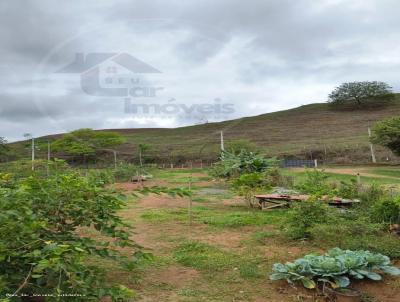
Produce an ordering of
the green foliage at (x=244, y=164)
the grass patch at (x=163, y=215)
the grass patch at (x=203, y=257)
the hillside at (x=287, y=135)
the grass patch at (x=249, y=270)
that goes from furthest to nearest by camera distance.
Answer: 1. the hillside at (x=287, y=135)
2. the green foliage at (x=244, y=164)
3. the grass patch at (x=163, y=215)
4. the grass patch at (x=203, y=257)
5. the grass patch at (x=249, y=270)

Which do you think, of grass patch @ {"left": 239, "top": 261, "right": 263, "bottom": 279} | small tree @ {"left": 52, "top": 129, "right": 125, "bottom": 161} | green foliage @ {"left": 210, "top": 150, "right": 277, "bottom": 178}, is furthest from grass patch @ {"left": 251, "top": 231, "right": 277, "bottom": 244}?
small tree @ {"left": 52, "top": 129, "right": 125, "bottom": 161}

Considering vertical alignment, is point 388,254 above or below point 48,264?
below

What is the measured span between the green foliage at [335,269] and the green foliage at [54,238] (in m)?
1.76

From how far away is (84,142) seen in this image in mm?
36969

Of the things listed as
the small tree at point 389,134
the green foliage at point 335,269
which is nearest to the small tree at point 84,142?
the small tree at point 389,134

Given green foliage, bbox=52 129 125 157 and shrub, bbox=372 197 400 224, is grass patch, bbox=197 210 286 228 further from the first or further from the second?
green foliage, bbox=52 129 125 157

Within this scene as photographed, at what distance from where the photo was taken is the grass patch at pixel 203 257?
461 centimetres

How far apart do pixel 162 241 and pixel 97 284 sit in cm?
296

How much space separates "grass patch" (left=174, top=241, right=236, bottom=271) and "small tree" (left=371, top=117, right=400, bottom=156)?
57.3ft

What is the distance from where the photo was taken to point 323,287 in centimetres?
372

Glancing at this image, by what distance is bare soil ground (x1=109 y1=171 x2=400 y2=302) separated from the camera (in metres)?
3.74

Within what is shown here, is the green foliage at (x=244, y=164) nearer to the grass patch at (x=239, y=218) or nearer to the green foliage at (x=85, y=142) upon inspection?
the grass patch at (x=239, y=218)

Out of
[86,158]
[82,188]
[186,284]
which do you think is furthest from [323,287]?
[86,158]

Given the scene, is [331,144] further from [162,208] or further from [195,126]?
[162,208]
